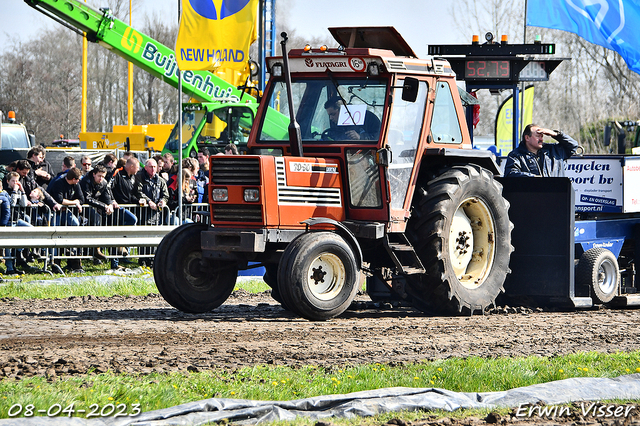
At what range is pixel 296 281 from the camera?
799 centimetres

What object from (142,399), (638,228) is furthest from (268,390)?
(638,228)

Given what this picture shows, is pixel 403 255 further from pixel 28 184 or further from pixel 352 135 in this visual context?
pixel 28 184

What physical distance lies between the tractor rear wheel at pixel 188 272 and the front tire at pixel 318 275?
43.8 inches

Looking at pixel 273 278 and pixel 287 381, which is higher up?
pixel 273 278

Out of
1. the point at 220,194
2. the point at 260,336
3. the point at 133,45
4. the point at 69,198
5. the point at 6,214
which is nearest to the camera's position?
the point at 260,336

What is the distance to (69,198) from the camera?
44.9ft

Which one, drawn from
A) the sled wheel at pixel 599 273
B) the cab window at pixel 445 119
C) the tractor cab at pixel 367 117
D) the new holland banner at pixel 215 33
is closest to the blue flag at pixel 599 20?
the sled wheel at pixel 599 273

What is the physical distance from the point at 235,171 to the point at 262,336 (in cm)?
172

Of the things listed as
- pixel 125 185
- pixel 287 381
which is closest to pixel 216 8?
pixel 125 185

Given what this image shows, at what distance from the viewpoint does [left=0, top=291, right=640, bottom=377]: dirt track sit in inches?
255

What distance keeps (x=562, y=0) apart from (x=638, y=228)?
370 cm

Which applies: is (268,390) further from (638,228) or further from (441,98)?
(638,228)

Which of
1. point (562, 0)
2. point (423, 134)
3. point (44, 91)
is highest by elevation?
point (44, 91)

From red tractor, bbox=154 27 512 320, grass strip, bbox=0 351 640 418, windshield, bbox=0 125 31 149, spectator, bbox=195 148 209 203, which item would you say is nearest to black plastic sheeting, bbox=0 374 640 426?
grass strip, bbox=0 351 640 418
